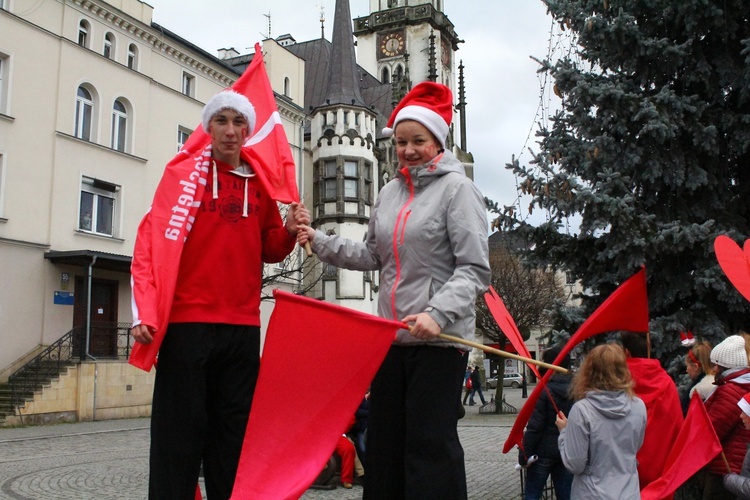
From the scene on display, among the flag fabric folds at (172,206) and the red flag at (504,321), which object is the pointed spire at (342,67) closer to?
the red flag at (504,321)

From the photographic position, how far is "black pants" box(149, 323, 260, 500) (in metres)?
3.46

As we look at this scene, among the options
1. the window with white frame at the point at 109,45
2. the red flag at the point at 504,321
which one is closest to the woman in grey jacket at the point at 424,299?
the red flag at the point at 504,321

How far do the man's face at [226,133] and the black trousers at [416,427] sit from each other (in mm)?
1334

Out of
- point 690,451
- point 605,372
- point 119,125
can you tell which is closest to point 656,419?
point 690,451

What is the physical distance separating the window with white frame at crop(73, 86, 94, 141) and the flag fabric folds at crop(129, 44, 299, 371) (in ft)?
64.9

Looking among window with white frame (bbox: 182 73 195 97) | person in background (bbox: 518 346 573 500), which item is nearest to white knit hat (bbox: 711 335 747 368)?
person in background (bbox: 518 346 573 500)

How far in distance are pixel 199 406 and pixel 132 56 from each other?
23.3 meters

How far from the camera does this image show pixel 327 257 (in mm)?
3877

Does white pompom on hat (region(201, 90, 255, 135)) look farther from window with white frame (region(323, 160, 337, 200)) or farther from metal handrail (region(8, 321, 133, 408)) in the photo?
window with white frame (region(323, 160, 337, 200))

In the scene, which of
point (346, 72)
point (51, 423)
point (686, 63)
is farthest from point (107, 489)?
point (346, 72)

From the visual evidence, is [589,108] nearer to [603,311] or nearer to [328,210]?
[603,311]

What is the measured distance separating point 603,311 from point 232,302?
2.51 meters

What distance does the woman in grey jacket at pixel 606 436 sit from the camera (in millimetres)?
4633

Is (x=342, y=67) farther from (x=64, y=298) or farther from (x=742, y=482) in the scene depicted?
(x=742, y=482)
